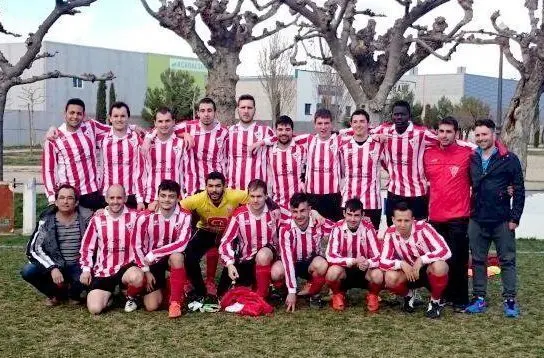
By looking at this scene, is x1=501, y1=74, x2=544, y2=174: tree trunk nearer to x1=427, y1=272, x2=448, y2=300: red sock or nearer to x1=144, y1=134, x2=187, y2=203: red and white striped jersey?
x1=427, y1=272, x2=448, y2=300: red sock

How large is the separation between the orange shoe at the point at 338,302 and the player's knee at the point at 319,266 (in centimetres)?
23

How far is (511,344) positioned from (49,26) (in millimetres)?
9380

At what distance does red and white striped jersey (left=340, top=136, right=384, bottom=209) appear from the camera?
254 inches

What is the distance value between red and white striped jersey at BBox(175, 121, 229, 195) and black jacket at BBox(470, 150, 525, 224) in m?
2.42

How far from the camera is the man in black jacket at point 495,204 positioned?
564 centimetres

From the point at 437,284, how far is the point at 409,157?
3.96 feet

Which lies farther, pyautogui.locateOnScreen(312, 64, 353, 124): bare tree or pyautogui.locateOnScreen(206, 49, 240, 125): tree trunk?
pyautogui.locateOnScreen(312, 64, 353, 124): bare tree

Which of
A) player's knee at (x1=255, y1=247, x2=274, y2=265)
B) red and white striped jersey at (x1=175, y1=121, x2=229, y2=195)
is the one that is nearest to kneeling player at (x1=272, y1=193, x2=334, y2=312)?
player's knee at (x1=255, y1=247, x2=274, y2=265)

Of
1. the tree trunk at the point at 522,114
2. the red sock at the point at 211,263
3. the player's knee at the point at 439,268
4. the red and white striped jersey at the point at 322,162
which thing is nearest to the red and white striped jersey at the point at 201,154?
the red sock at the point at 211,263

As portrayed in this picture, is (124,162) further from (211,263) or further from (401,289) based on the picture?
(401,289)

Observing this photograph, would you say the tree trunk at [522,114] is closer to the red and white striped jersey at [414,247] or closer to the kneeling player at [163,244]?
the red and white striped jersey at [414,247]

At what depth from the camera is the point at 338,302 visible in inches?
234

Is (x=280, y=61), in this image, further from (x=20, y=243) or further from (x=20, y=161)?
(x=20, y=243)

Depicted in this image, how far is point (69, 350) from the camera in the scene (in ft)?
15.3
